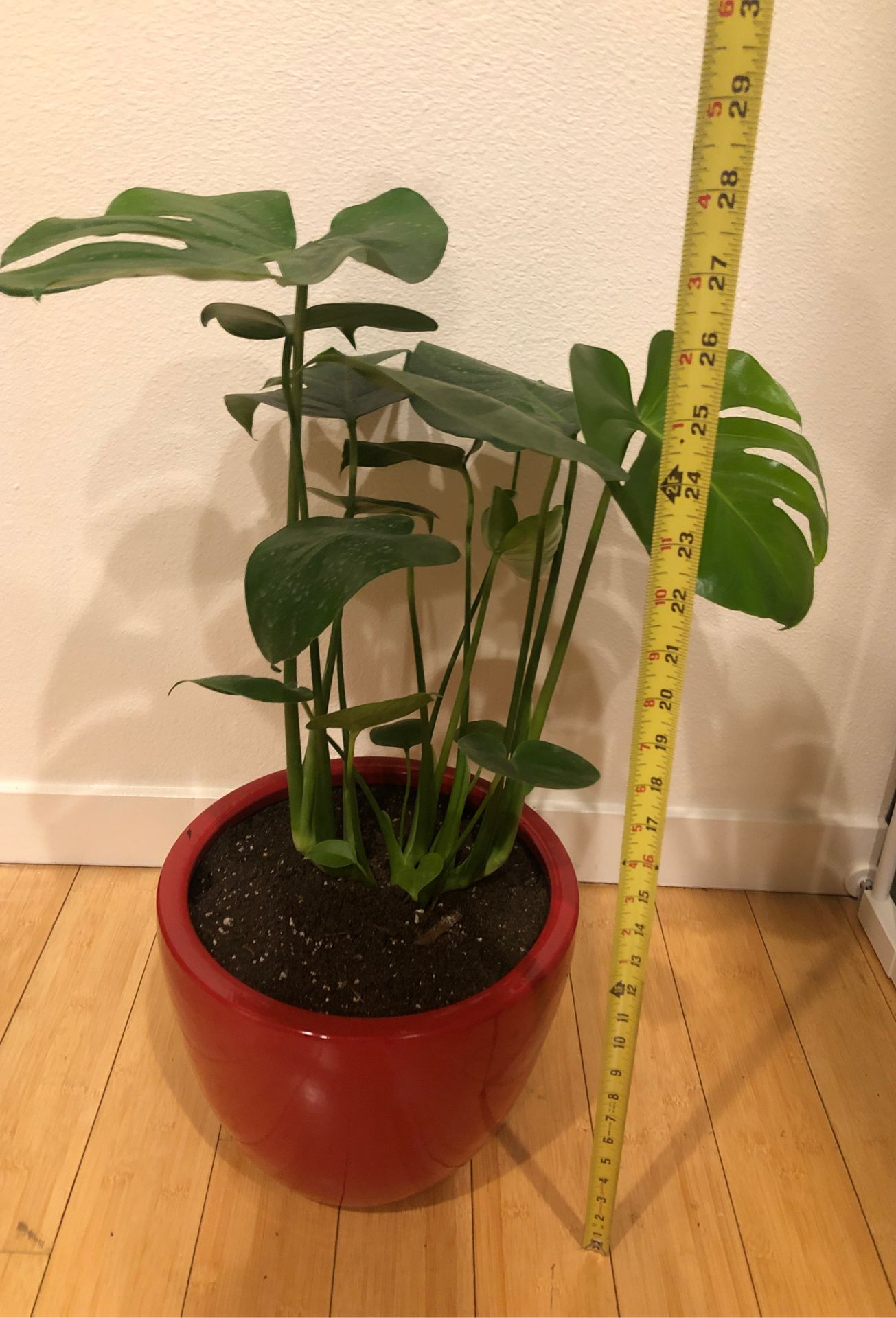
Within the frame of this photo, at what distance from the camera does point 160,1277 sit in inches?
32.6

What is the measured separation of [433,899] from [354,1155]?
228 millimetres

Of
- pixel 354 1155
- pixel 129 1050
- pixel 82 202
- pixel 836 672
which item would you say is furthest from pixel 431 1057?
pixel 82 202

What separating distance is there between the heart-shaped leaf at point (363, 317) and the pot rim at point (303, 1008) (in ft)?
1.63

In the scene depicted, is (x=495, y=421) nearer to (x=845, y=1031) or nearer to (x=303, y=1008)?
(x=303, y=1008)

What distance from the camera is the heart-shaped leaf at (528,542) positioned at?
72 centimetres

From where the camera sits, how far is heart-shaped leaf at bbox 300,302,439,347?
2.14ft

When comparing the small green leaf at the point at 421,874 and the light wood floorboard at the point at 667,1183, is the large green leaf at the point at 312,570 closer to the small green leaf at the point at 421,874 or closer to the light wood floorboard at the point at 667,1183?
the small green leaf at the point at 421,874

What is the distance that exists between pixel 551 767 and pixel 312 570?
24 cm

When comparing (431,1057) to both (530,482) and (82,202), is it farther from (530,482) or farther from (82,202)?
(82,202)

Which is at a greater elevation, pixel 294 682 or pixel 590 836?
pixel 294 682

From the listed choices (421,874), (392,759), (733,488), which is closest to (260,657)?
(392,759)

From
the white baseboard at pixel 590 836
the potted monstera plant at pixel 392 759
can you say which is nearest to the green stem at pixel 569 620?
the potted monstera plant at pixel 392 759

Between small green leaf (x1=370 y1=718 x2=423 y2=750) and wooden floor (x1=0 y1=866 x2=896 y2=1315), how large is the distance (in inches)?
18.8

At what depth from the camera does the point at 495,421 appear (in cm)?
53
